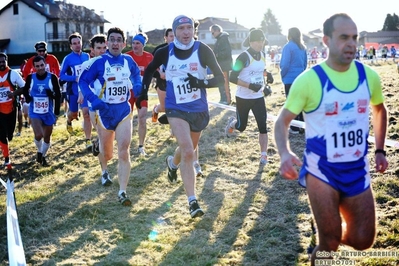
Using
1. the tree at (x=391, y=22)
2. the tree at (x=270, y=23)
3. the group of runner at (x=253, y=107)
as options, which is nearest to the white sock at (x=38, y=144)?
the group of runner at (x=253, y=107)

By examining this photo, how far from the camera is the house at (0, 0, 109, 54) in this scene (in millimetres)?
62875

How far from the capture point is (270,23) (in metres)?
129

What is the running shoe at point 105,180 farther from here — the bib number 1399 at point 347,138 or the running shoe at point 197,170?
the bib number 1399 at point 347,138

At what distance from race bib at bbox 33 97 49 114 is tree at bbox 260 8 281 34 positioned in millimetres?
122724

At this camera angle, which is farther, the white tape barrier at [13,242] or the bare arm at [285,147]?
the white tape barrier at [13,242]

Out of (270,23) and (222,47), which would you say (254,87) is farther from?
(270,23)

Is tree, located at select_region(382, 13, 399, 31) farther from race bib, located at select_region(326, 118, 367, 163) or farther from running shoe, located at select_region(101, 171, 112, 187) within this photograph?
race bib, located at select_region(326, 118, 367, 163)

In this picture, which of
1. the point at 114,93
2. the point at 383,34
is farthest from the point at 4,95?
the point at 383,34

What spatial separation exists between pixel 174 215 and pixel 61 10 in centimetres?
5719

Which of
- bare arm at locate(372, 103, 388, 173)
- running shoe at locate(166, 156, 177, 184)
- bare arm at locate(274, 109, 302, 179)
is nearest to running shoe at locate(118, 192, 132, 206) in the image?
running shoe at locate(166, 156, 177, 184)

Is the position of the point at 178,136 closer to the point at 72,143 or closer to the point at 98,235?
the point at 98,235

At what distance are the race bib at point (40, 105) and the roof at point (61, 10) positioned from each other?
1947 inches

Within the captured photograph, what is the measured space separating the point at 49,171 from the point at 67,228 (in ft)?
11.1

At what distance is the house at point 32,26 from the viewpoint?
62875 mm
